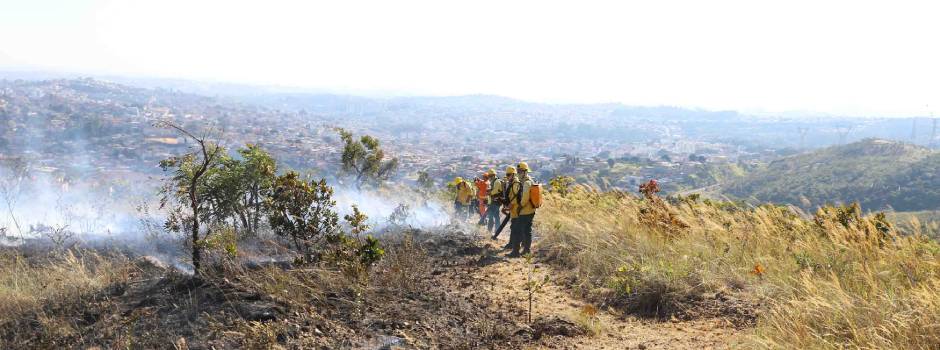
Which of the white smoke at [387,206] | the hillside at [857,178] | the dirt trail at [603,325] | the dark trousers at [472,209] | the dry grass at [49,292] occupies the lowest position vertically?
the hillside at [857,178]

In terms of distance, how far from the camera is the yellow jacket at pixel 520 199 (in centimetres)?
875

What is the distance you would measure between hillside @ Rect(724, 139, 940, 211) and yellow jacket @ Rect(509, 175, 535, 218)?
53291 mm

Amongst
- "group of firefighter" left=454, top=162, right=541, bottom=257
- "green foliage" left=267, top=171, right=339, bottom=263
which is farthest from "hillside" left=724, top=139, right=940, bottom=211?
"green foliage" left=267, top=171, right=339, bottom=263

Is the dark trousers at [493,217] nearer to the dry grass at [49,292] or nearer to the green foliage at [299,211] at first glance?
the green foliage at [299,211]

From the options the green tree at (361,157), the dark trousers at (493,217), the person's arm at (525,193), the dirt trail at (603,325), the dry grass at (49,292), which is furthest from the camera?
the green tree at (361,157)

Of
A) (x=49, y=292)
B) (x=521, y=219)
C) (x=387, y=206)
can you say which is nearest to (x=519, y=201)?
(x=521, y=219)

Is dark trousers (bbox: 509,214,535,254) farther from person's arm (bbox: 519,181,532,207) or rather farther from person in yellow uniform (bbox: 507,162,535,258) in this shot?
person's arm (bbox: 519,181,532,207)

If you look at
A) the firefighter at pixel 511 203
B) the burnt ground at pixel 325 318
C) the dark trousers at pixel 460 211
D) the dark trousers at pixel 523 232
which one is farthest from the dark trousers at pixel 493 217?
the burnt ground at pixel 325 318

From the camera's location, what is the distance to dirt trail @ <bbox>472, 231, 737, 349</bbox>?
15.5 ft

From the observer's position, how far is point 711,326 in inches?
202

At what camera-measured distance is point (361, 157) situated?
1661cm

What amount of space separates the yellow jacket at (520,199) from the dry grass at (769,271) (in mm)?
519

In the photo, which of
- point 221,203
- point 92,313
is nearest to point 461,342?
point 92,313

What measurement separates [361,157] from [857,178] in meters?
69.6
